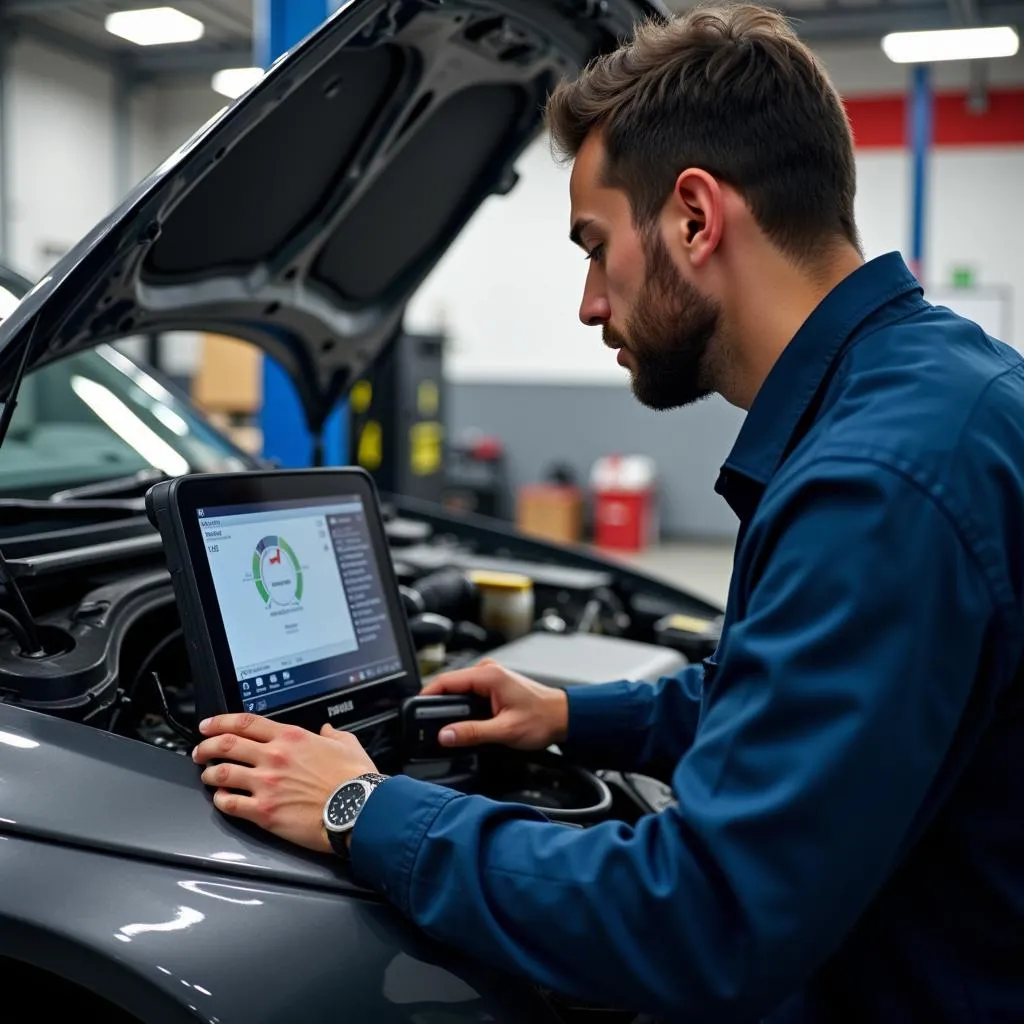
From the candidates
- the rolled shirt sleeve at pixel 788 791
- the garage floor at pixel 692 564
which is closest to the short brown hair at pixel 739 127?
the rolled shirt sleeve at pixel 788 791

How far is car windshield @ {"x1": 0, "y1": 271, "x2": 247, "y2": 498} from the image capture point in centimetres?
176

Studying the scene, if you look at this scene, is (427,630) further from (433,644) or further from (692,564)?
(692,564)

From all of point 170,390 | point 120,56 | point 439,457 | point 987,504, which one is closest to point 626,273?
point 987,504

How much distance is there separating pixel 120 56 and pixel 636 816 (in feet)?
33.6

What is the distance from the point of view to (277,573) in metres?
1.29

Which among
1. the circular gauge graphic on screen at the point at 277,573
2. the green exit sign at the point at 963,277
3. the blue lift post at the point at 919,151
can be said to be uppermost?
the blue lift post at the point at 919,151

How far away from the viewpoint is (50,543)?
143 centimetres

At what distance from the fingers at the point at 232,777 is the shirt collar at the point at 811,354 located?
52cm

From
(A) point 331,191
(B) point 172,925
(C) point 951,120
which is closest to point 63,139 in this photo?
(C) point 951,120

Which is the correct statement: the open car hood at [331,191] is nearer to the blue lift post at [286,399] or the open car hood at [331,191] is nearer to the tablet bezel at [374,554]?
the tablet bezel at [374,554]

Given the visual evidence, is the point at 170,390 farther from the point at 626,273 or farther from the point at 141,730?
the point at 626,273

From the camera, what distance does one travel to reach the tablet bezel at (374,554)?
1.16m

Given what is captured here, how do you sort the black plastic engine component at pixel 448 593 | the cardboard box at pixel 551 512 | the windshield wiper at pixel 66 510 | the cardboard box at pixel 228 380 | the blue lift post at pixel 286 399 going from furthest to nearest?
the cardboard box at pixel 551 512 < the cardboard box at pixel 228 380 < the blue lift post at pixel 286 399 < the black plastic engine component at pixel 448 593 < the windshield wiper at pixel 66 510

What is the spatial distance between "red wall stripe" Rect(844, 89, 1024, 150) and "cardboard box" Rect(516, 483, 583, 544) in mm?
3579
